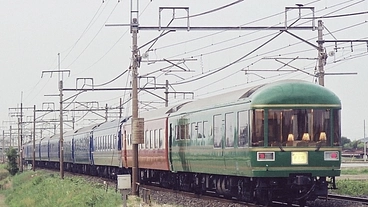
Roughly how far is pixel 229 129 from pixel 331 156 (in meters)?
2.84

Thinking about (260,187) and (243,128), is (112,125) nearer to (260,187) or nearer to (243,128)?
(243,128)

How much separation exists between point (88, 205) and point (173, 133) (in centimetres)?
398

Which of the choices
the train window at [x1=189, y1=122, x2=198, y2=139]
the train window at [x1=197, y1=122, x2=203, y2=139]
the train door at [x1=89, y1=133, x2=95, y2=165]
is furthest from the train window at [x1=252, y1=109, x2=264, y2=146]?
the train door at [x1=89, y1=133, x2=95, y2=165]

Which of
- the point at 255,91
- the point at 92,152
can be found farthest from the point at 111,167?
the point at 255,91

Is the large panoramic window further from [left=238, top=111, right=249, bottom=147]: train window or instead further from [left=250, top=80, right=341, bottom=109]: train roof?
[left=238, top=111, right=249, bottom=147]: train window

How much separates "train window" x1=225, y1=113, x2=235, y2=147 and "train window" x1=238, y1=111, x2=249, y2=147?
55 centimetres

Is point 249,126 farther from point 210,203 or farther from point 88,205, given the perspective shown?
point 88,205

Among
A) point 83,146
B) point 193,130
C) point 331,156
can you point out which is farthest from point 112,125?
point 331,156

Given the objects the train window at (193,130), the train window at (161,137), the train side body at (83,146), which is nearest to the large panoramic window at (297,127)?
the train window at (193,130)

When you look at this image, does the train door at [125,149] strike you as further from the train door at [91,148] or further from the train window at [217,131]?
the train window at [217,131]

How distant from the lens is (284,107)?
1850 centimetres

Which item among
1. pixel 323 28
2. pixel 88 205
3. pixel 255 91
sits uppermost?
pixel 323 28

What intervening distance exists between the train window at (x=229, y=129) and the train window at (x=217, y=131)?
605 mm

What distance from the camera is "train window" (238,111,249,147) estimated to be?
18.6 m
